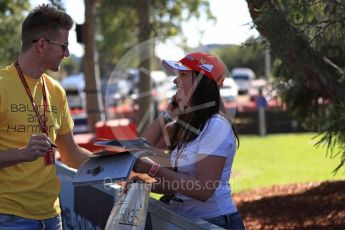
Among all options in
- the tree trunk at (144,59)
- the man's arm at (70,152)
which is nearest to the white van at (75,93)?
the tree trunk at (144,59)

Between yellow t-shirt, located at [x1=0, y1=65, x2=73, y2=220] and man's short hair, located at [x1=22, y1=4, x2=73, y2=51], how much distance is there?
197mm

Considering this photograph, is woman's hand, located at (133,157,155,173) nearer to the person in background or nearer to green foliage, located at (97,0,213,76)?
the person in background

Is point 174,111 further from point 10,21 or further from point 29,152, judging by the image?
point 10,21

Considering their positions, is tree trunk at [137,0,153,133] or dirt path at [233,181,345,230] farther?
tree trunk at [137,0,153,133]

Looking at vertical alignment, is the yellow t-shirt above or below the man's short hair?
below

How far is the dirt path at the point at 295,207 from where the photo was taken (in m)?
6.35

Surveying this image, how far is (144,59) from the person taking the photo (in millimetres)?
12438

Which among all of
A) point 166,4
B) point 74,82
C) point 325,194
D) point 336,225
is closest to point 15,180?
point 336,225

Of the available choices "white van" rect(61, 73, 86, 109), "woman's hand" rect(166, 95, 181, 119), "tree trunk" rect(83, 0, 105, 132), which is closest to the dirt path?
"woman's hand" rect(166, 95, 181, 119)

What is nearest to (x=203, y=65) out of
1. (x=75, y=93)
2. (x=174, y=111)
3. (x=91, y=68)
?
(x=174, y=111)

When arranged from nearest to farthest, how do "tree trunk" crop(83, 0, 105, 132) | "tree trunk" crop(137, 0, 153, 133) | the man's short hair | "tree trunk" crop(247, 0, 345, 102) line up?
1. the man's short hair
2. "tree trunk" crop(247, 0, 345, 102)
3. "tree trunk" crop(137, 0, 153, 133)
4. "tree trunk" crop(83, 0, 105, 132)

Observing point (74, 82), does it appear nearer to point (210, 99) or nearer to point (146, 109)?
point (146, 109)

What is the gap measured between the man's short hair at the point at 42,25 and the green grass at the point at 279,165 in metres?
Answer: 6.01

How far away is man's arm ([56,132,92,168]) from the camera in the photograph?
3.89 m
